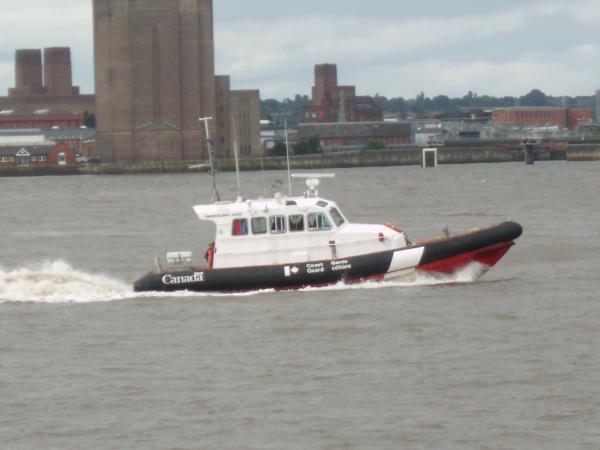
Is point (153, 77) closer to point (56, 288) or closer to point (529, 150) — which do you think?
point (529, 150)

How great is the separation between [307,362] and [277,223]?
5995 millimetres

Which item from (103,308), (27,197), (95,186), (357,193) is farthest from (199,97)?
(103,308)

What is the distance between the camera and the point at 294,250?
2842 cm

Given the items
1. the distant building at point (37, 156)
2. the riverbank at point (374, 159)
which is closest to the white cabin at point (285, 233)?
the riverbank at point (374, 159)

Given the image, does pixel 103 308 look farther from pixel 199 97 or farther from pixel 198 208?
pixel 199 97

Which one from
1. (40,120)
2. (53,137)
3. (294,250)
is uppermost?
(40,120)

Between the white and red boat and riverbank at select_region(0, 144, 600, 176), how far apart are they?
112 meters

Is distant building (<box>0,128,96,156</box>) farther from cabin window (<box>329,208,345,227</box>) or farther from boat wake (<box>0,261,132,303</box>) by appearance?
cabin window (<box>329,208,345,227</box>)

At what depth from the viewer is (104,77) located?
14588 centimetres

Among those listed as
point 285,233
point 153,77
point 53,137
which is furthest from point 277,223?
point 53,137

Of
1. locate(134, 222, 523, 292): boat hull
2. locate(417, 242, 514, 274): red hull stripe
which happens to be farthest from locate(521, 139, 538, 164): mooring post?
locate(134, 222, 523, 292): boat hull

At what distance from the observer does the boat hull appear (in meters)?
28.3

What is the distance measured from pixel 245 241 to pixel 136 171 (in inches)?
4598

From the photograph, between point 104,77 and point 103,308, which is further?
point 104,77
